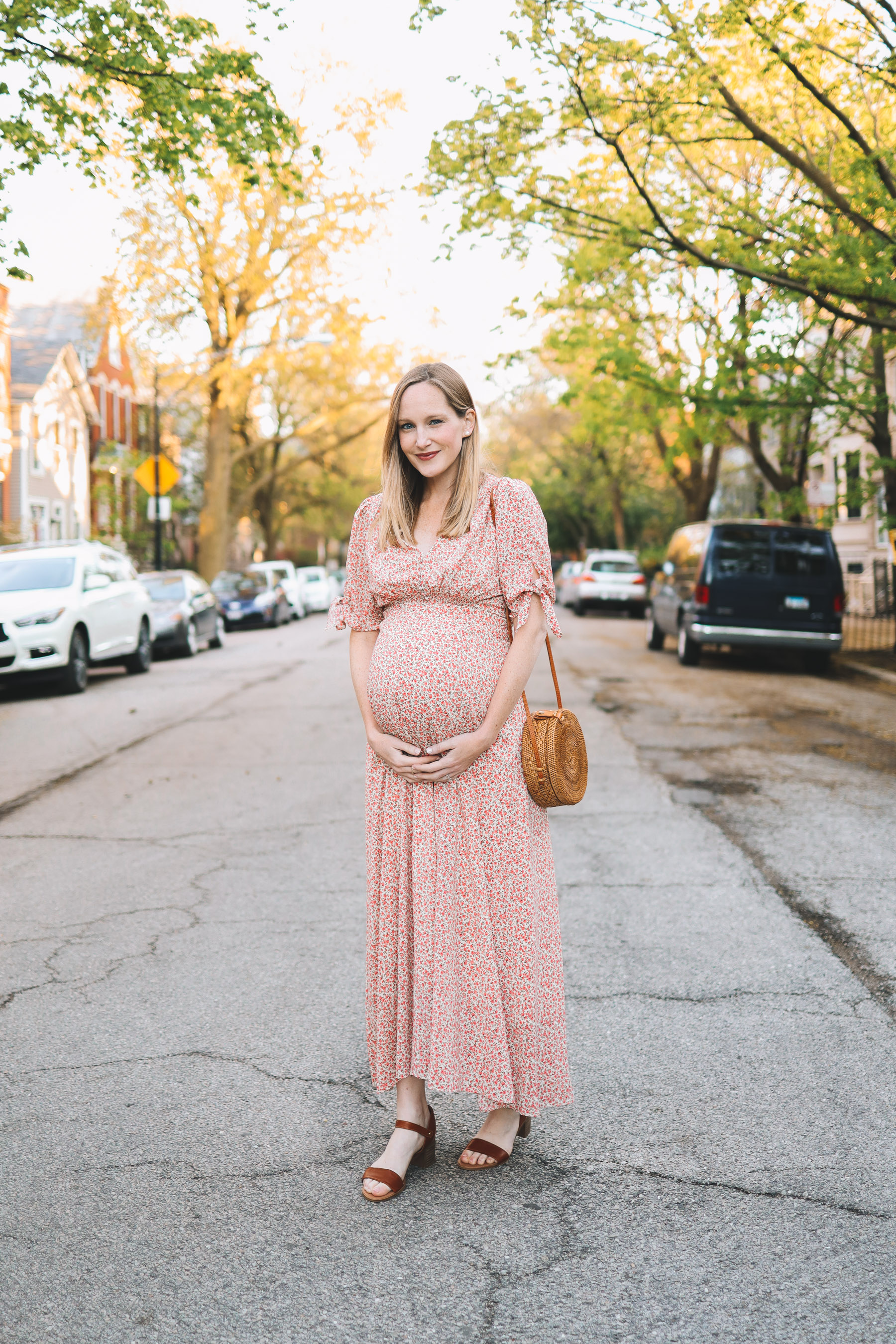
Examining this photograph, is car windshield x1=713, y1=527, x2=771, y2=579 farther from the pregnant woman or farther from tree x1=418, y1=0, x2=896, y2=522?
the pregnant woman

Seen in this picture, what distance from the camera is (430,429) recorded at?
3.22m

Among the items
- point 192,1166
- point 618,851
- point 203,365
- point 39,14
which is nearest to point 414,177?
point 39,14

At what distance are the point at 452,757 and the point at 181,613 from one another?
18920 millimetres

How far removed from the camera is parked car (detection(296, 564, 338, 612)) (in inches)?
1563

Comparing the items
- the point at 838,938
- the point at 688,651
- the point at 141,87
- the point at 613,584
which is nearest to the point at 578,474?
the point at 613,584

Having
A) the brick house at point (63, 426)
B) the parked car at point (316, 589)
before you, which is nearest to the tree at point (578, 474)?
the parked car at point (316, 589)

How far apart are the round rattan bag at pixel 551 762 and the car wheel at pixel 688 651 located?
1506cm

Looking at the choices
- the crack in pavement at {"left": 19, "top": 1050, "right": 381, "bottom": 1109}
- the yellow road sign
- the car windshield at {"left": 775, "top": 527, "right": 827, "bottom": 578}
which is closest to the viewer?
the crack in pavement at {"left": 19, "top": 1050, "right": 381, "bottom": 1109}

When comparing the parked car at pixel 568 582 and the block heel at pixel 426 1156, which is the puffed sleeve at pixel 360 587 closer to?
the block heel at pixel 426 1156

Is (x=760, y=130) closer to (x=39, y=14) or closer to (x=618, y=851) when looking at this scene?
(x=39, y=14)

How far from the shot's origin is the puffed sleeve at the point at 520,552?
3.18m

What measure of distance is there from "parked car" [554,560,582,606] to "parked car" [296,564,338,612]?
692 centimetres

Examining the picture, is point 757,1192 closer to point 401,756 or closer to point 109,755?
point 401,756

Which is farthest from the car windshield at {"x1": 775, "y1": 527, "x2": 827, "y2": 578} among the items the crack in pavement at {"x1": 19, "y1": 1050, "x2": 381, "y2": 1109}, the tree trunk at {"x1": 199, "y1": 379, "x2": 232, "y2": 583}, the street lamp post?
the tree trunk at {"x1": 199, "y1": 379, "x2": 232, "y2": 583}
